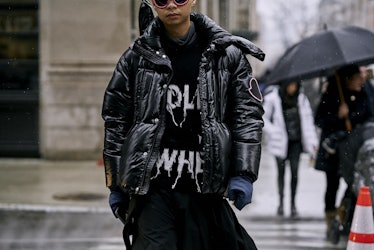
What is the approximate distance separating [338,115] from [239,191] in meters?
4.25

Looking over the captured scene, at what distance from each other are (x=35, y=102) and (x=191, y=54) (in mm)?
11798

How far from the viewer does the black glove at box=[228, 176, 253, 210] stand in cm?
357

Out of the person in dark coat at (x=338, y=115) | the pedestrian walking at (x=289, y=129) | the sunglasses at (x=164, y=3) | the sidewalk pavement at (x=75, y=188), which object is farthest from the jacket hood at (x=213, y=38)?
the sidewalk pavement at (x=75, y=188)

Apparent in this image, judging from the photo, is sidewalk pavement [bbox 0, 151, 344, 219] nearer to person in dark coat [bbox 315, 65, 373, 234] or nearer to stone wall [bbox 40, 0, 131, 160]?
Result: stone wall [bbox 40, 0, 131, 160]

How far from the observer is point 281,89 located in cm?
986

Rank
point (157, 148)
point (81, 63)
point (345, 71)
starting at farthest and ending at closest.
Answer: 1. point (81, 63)
2. point (345, 71)
3. point (157, 148)


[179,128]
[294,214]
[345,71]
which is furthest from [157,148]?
[294,214]

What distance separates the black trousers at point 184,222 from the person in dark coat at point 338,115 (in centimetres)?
388

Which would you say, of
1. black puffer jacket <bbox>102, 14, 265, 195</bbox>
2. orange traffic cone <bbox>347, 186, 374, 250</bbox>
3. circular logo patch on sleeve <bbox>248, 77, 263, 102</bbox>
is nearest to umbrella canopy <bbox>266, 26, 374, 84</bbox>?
orange traffic cone <bbox>347, 186, 374, 250</bbox>

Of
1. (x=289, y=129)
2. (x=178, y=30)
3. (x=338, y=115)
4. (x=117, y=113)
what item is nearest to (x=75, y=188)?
(x=289, y=129)

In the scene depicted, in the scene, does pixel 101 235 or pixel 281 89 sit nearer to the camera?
pixel 101 235

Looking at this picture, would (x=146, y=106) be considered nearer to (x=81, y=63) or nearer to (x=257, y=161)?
(x=257, y=161)

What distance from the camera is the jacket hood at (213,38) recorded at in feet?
12.1

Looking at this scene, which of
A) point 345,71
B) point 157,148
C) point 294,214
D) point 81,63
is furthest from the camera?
point 81,63
